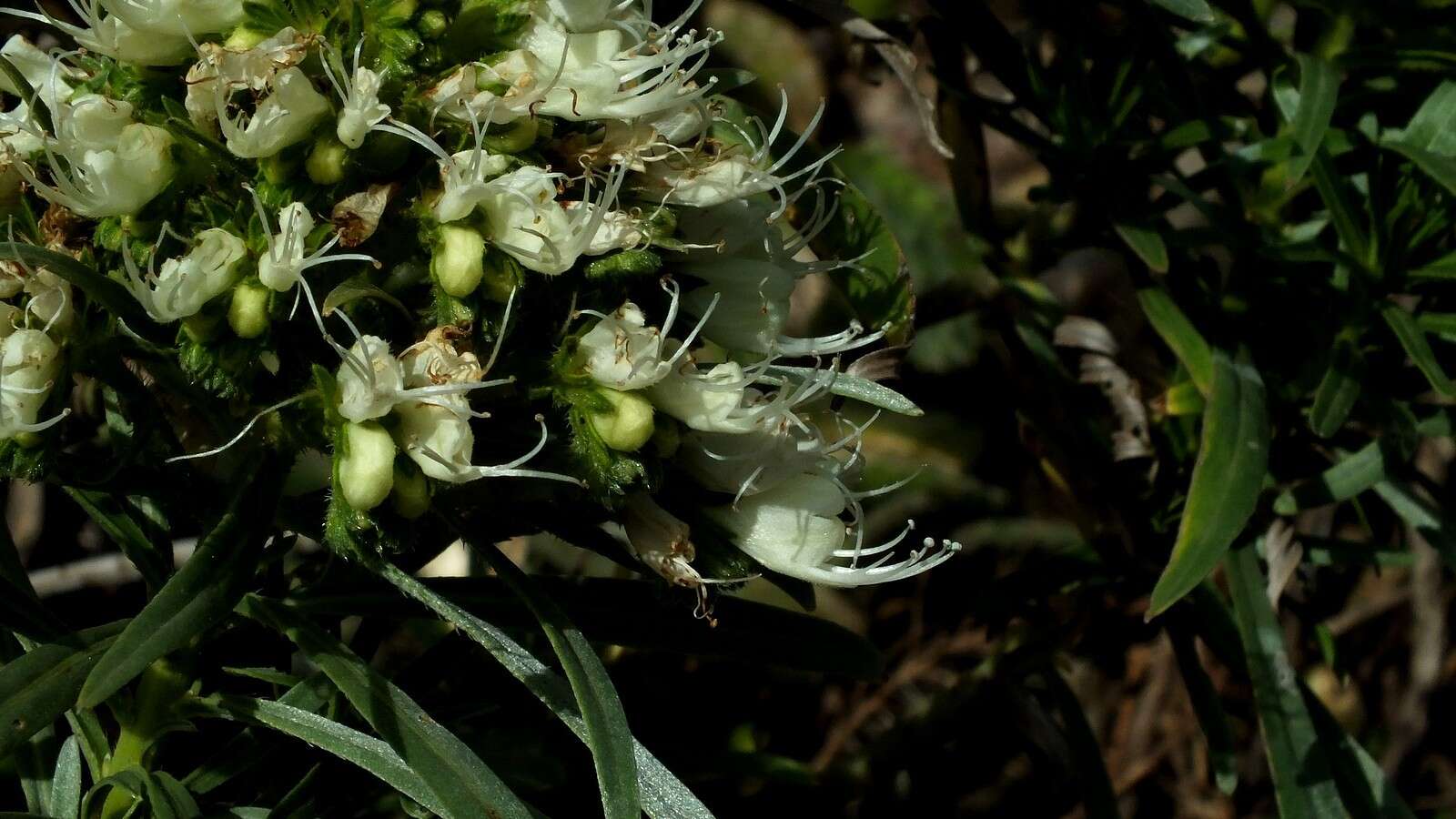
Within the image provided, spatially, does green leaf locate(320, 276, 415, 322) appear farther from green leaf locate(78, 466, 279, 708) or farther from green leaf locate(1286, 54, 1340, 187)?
green leaf locate(1286, 54, 1340, 187)

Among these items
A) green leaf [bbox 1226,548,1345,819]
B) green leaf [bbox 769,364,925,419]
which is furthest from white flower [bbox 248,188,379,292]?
green leaf [bbox 1226,548,1345,819]

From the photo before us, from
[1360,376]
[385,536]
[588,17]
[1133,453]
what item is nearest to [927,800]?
[1133,453]

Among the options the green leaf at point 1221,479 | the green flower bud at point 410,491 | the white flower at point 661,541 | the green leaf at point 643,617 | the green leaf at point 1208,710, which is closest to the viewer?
the green flower bud at point 410,491

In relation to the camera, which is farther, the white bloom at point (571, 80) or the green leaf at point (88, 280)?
the white bloom at point (571, 80)

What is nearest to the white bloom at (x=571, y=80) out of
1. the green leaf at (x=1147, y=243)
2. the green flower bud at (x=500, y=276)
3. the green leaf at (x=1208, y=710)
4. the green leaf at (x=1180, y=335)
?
the green flower bud at (x=500, y=276)

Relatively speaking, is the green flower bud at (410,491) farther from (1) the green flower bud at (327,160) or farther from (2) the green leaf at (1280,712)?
(2) the green leaf at (1280,712)

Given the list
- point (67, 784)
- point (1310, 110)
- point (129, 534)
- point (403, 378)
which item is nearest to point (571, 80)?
point (403, 378)
